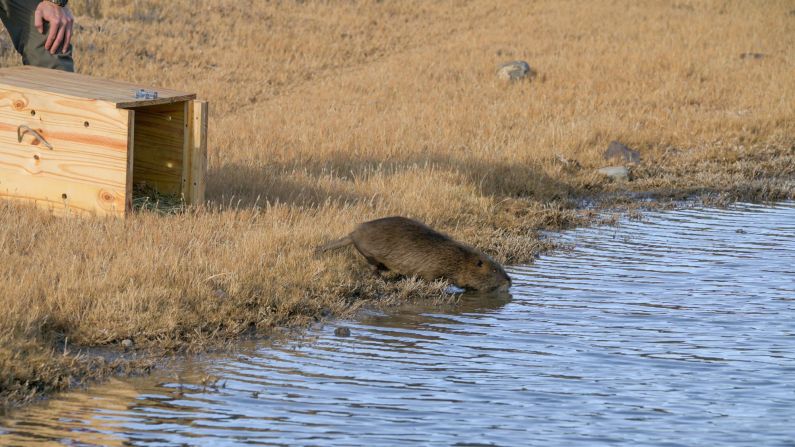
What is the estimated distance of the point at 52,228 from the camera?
8164 millimetres

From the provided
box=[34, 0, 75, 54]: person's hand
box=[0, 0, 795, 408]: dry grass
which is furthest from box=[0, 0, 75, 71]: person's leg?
box=[0, 0, 795, 408]: dry grass

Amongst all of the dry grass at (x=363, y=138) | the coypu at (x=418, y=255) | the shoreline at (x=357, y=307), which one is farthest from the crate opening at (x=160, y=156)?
the shoreline at (x=357, y=307)

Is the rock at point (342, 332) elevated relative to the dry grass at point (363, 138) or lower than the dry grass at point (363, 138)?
lower

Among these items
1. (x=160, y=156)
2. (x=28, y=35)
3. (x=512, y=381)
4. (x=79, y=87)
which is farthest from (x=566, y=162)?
(x=512, y=381)

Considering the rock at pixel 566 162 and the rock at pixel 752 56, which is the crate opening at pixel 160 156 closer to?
the rock at pixel 566 162

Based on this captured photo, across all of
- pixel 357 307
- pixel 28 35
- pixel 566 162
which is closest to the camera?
pixel 357 307

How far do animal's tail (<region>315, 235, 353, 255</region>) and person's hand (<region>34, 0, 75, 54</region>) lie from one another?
2692 millimetres

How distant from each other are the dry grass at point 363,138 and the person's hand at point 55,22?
1399mm

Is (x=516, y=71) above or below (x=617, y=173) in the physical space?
above

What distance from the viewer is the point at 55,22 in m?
8.65

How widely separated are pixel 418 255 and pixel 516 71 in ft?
41.4

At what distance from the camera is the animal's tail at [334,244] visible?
846cm

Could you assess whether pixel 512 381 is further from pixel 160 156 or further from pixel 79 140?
pixel 160 156

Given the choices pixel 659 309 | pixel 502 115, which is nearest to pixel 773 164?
pixel 502 115
